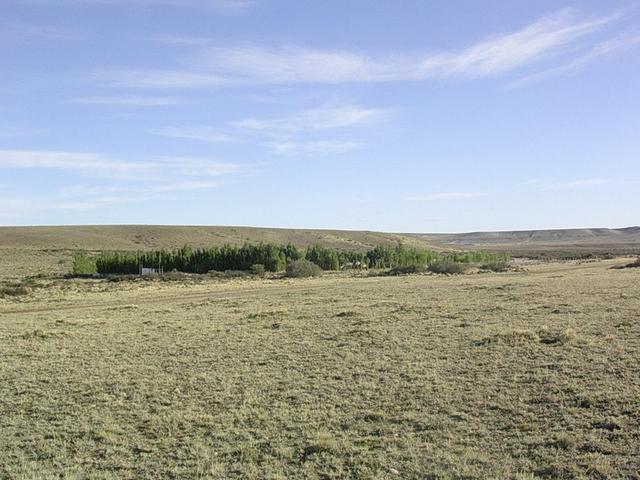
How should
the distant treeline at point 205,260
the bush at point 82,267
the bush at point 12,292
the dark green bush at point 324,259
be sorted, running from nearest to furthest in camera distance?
1. the bush at point 12,292
2. the bush at point 82,267
3. the distant treeline at point 205,260
4. the dark green bush at point 324,259

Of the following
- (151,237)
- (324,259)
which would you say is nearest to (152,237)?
(151,237)

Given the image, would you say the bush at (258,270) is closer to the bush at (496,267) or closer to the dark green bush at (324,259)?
the dark green bush at (324,259)

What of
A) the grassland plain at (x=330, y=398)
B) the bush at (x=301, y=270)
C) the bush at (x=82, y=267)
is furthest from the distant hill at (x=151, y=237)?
the grassland plain at (x=330, y=398)

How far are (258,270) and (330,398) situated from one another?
63.8 meters

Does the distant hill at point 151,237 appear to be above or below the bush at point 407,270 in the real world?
above

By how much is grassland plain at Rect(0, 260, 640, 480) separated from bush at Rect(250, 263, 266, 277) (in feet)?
165

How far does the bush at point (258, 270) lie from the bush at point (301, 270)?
3470 mm

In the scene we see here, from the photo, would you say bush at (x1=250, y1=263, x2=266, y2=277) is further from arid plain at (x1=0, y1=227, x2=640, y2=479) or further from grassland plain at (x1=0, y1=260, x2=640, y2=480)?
grassland plain at (x1=0, y1=260, x2=640, y2=480)

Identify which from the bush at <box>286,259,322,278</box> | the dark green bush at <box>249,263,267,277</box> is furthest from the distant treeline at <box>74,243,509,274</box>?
the bush at <box>286,259,322,278</box>

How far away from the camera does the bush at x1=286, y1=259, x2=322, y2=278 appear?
2808 inches

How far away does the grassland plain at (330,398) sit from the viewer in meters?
8.80

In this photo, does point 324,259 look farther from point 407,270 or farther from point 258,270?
point 407,270

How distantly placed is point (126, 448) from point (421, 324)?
14052 millimetres

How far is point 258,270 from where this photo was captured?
2980 inches
